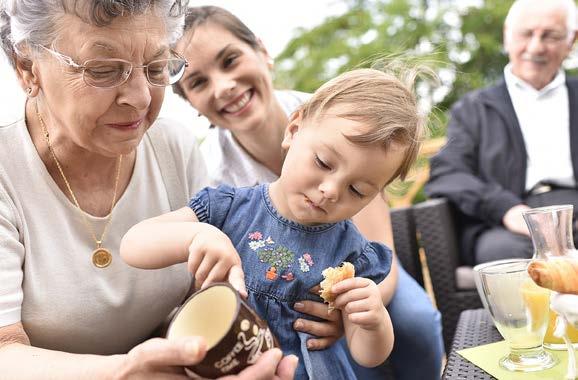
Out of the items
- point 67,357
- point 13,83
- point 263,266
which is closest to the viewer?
point 67,357

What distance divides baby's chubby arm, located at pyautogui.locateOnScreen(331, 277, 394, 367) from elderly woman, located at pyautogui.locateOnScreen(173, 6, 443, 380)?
0.60 m

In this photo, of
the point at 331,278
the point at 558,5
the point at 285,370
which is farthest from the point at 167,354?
the point at 558,5

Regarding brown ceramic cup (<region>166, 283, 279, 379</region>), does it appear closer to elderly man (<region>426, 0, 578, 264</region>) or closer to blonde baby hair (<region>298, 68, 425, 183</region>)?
blonde baby hair (<region>298, 68, 425, 183</region>)

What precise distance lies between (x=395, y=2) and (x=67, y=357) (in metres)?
5.01

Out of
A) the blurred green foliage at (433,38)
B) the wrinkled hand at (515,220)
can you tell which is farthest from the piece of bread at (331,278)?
the blurred green foliage at (433,38)

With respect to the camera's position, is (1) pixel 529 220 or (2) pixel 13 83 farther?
(2) pixel 13 83

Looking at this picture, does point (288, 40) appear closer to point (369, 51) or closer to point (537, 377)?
point (369, 51)

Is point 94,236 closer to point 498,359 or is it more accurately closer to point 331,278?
point 331,278

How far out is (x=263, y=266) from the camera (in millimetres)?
1500

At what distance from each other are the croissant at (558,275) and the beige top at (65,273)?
A: 998 mm

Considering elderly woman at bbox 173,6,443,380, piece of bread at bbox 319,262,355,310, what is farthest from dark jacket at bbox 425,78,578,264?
piece of bread at bbox 319,262,355,310

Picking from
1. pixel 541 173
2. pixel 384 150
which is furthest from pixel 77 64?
pixel 541 173

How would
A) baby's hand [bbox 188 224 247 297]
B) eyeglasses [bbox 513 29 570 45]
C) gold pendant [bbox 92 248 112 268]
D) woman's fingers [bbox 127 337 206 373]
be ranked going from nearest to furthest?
woman's fingers [bbox 127 337 206 373], baby's hand [bbox 188 224 247 297], gold pendant [bbox 92 248 112 268], eyeglasses [bbox 513 29 570 45]

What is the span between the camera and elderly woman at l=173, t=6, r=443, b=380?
2.17 meters
